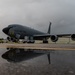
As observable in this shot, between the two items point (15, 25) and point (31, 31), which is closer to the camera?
point (15, 25)

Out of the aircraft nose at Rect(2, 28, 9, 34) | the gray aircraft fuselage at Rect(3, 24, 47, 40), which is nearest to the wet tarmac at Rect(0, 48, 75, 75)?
the gray aircraft fuselage at Rect(3, 24, 47, 40)

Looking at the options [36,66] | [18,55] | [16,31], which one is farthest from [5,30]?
[36,66]

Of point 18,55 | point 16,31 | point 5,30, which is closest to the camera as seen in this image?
point 18,55

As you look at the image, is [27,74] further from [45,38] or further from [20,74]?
[45,38]

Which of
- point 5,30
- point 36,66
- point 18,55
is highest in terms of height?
point 36,66

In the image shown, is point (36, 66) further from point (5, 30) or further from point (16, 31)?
point (5, 30)

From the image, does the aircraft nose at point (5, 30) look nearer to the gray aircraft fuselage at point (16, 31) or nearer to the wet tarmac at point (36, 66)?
the gray aircraft fuselage at point (16, 31)

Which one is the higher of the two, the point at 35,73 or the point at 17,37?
the point at 35,73

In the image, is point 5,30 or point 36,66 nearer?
point 36,66

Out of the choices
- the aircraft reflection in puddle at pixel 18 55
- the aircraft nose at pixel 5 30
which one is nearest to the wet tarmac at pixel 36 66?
the aircraft reflection in puddle at pixel 18 55

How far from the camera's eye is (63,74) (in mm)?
4660

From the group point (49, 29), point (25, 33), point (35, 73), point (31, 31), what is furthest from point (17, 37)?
point (35, 73)

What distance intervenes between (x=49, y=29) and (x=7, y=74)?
6869cm

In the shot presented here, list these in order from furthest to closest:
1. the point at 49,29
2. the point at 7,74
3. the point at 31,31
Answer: the point at 49,29 → the point at 31,31 → the point at 7,74
